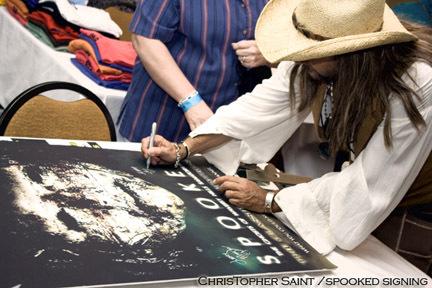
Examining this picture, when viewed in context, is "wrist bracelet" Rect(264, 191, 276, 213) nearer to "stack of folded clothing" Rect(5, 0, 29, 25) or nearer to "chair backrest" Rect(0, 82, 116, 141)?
"chair backrest" Rect(0, 82, 116, 141)

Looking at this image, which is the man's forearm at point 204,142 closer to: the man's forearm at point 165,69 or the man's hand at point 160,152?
the man's hand at point 160,152

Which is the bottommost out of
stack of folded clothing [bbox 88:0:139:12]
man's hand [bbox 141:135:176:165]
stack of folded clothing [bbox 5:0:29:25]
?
man's hand [bbox 141:135:176:165]

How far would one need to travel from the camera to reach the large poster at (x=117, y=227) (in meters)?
0.81

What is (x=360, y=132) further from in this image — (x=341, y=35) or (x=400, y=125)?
(x=341, y=35)

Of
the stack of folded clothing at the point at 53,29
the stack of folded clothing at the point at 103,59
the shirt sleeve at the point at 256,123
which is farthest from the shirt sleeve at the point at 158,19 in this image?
the stack of folded clothing at the point at 53,29

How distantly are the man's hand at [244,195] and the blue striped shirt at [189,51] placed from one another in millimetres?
541

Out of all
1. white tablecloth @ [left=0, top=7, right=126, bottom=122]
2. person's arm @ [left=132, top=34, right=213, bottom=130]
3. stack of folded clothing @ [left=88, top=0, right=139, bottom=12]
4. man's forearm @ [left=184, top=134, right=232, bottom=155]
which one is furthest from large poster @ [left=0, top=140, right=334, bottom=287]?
stack of folded clothing @ [left=88, top=0, right=139, bottom=12]

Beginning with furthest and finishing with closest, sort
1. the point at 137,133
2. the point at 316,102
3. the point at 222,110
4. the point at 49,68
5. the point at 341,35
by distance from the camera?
the point at 49,68, the point at 137,133, the point at 222,110, the point at 316,102, the point at 341,35

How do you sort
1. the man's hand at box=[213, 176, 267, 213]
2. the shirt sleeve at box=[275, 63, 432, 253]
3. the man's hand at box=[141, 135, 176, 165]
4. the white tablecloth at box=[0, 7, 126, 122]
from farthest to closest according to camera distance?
the white tablecloth at box=[0, 7, 126, 122], the man's hand at box=[141, 135, 176, 165], the man's hand at box=[213, 176, 267, 213], the shirt sleeve at box=[275, 63, 432, 253]

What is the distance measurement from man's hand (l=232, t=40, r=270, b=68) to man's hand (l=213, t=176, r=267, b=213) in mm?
544

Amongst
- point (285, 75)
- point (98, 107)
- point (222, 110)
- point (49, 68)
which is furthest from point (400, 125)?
point (49, 68)

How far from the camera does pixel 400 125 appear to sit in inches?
41.3

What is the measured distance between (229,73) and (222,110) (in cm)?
28

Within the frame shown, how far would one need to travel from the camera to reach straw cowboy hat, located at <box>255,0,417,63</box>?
0.96 m
